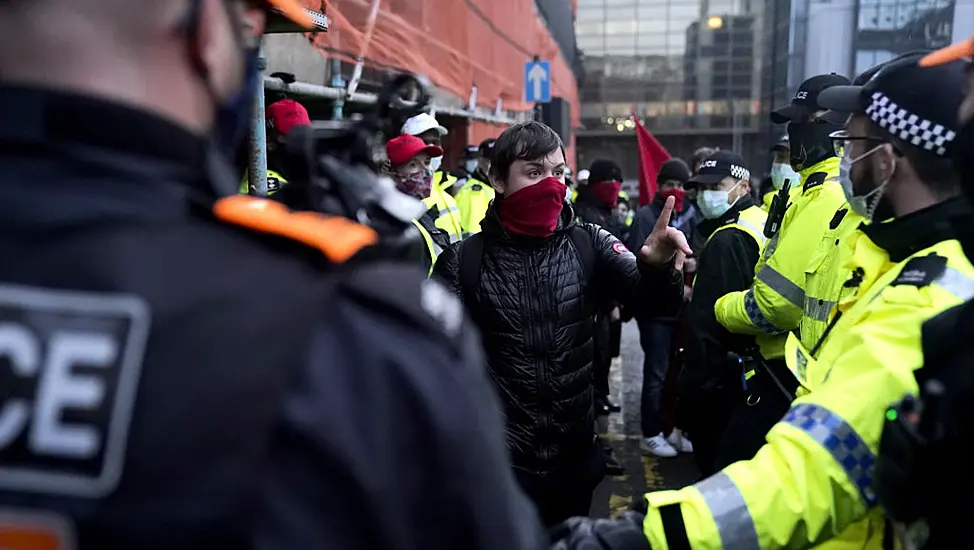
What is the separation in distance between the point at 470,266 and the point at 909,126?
55.8 inches

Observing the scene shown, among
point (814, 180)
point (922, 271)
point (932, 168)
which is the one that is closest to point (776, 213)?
point (814, 180)

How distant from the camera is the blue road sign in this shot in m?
10.5

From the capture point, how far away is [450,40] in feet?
26.4

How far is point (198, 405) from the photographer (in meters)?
0.64

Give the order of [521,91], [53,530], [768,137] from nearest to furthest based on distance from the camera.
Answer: [53,530] < [521,91] < [768,137]

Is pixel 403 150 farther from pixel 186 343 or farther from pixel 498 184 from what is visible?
pixel 186 343

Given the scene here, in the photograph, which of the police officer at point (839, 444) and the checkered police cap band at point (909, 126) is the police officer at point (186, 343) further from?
the checkered police cap band at point (909, 126)

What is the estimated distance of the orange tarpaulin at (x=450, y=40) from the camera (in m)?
5.05

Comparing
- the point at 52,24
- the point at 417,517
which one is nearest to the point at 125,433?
the point at 417,517

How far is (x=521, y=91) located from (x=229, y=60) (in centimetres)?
1415

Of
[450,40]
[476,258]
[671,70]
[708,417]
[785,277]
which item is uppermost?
[671,70]

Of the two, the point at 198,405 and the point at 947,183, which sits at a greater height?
the point at 947,183

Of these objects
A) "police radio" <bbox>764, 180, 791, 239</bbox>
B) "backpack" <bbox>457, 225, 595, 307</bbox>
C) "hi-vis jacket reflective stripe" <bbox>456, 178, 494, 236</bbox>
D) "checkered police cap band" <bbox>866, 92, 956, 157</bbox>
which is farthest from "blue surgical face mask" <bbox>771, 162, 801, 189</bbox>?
"checkered police cap band" <bbox>866, 92, 956, 157</bbox>

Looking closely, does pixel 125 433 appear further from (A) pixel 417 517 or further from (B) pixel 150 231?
(A) pixel 417 517
